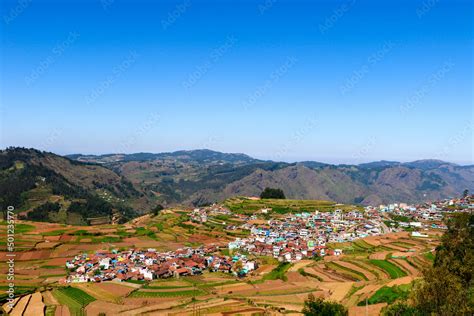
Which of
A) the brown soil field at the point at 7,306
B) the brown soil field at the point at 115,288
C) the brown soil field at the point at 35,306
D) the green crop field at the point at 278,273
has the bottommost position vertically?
the green crop field at the point at 278,273

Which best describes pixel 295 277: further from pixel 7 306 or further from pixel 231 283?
pixel 7 306

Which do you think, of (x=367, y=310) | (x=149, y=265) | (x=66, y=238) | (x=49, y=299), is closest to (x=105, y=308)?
(x=49, y=299)

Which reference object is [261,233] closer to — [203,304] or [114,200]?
[203,304]

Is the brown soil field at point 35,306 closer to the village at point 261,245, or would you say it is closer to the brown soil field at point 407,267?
the village at point 261,245

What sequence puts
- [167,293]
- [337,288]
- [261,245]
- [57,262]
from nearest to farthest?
[337,288] → [167,293] → [57,262] → [261,245]

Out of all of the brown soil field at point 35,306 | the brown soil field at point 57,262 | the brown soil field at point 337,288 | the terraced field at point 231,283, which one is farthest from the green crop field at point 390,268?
the brown soil field at point 57,262
